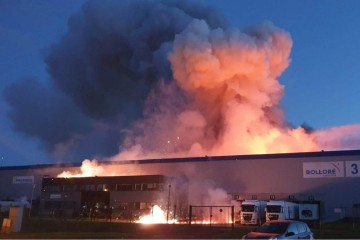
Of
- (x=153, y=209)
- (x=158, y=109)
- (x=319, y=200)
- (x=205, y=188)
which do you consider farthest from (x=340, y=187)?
(x=158, y=109)

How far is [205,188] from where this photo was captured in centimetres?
5188

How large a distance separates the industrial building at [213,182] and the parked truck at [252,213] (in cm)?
574

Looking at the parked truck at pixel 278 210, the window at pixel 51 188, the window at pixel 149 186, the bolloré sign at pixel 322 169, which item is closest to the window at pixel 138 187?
the window at pixel 149 186

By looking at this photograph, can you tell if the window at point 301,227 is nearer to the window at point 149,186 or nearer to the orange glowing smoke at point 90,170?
the window at point 149,186

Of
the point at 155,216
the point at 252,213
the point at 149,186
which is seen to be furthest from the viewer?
the point at 149,186

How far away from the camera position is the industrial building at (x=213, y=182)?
45.7m

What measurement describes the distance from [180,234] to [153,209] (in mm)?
18198

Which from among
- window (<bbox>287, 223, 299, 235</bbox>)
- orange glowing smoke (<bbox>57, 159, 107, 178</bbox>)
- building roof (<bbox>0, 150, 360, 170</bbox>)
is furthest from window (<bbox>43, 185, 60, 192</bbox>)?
window (<bbox>287, 223, 299, 235</bbox>)

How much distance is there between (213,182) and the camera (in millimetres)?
52562

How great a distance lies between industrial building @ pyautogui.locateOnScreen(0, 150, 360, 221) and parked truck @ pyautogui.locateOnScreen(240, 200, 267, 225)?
574 centimetres

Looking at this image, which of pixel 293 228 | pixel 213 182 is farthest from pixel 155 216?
pixel 293 228

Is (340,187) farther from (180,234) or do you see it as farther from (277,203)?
(180,234)

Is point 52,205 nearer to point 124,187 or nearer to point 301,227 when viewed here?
point 124,187

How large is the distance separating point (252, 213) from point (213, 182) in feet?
34.6
